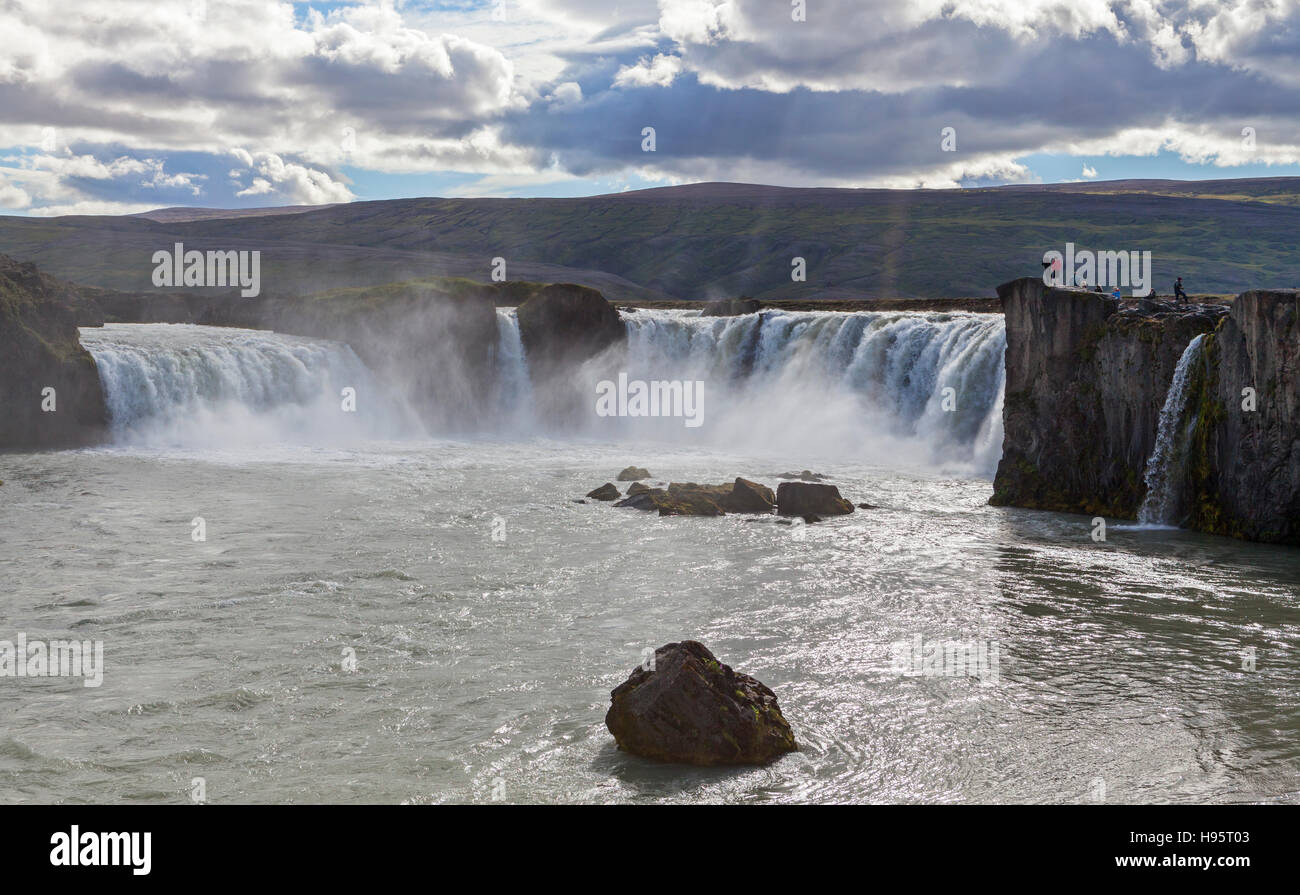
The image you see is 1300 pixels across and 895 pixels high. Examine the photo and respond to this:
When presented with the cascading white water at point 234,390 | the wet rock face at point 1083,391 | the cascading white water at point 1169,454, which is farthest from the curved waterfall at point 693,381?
the cascading white water at point 1169,454

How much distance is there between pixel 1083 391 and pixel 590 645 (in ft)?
66.6

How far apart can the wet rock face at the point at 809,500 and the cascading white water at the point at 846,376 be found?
40.9 ft

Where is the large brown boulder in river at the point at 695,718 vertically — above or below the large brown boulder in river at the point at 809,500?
below

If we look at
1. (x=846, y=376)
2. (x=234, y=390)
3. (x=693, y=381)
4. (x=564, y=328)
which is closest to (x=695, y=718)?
(x=846, y=376)

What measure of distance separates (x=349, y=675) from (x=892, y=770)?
8.24 meters

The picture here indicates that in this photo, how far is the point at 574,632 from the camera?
19234 mm

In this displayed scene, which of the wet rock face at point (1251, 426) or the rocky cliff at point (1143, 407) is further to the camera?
the rocky cliff at point (1143, 407)

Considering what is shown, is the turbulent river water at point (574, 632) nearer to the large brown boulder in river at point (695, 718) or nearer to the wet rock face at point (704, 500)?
the large brown boulder in river at point (695, 718)

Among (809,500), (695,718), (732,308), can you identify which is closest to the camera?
(695,718)

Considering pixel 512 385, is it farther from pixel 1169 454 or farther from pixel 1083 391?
pixel 1169 454

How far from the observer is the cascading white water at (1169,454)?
2944 cm

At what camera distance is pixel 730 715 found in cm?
1323
